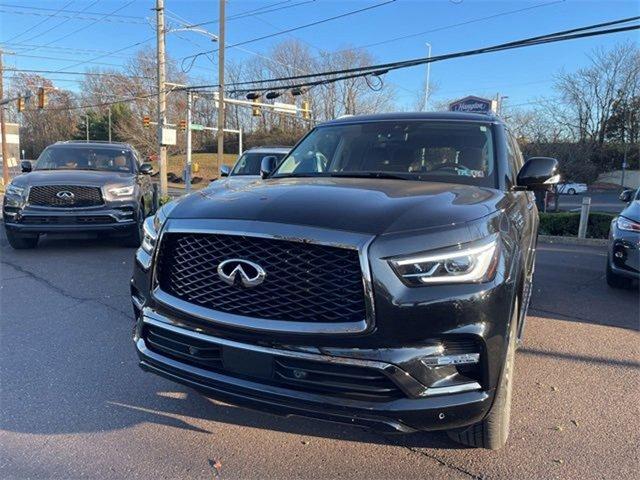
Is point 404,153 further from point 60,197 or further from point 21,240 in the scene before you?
point 21,240

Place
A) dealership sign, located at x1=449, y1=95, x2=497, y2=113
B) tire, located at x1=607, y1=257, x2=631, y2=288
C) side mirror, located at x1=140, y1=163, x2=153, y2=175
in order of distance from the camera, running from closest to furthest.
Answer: tire, located at x1=607, y1=257, x2=631, y2=288 → side mirror, located at x1=140, y1=163, x2=153, y2=175 → dealership sign, located at x1=449, y1=95, x2=497, y2=113

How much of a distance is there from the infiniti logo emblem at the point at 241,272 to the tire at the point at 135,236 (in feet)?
21.5

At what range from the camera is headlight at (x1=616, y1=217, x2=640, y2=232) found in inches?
236

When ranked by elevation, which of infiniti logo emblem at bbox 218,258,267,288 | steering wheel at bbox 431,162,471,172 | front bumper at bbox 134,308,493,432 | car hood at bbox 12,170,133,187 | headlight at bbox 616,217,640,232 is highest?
steering wheel at bbox 431,162,471,172

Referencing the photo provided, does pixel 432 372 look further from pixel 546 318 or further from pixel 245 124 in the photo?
pixel 245 124

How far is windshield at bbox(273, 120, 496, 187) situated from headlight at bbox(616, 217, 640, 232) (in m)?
3.11

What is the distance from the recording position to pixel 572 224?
12531mm

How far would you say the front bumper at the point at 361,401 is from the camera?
2.22m

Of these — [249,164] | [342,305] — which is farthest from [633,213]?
[249,164]

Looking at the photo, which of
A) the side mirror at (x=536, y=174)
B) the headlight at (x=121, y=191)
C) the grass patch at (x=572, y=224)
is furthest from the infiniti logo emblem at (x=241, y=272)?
the grass patch at (x=572, y=224)

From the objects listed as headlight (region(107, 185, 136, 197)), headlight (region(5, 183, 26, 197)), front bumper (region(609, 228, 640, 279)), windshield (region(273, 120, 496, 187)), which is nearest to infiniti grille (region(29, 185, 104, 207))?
headlight (region(5, 183, 26, 197))

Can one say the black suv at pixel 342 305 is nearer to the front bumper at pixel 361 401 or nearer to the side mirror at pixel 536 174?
the front bumper at pixel 361 401

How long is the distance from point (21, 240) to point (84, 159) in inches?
72.8

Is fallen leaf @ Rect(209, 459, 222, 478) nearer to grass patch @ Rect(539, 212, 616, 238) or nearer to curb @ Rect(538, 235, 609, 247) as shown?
curb @ Rect(538, 235, 609, 247)
